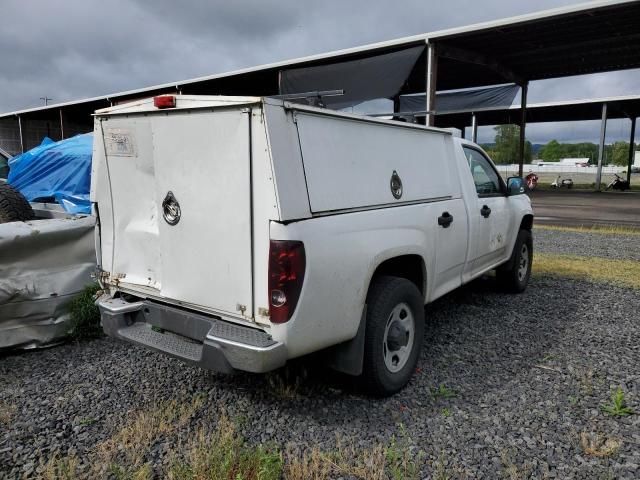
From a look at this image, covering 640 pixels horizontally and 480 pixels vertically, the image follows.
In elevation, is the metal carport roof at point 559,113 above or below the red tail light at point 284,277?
above

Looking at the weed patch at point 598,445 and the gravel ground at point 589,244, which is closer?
the weed patch at point 598,445

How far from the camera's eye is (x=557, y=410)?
3.30m

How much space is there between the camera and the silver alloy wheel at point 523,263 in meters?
6.23

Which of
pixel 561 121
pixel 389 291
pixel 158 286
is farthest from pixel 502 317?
pixel 561 121

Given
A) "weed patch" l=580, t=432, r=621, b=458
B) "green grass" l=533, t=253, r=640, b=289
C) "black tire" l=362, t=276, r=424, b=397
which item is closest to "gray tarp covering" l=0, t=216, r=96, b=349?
A: "black tire" l=362, t=276, r=424, b=397

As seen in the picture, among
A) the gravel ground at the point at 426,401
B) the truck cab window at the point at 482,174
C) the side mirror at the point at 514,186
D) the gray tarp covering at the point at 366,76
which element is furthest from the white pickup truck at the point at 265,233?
the gray tarp covering at the point at 366,76

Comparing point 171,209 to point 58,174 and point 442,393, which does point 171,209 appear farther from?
point 58,174

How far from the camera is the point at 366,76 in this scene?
12.5 metres

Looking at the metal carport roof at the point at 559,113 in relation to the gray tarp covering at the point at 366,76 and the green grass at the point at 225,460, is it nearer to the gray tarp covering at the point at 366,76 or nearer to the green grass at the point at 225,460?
the gray tarp covering at the point at 366,76

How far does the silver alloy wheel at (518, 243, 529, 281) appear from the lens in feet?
20.4

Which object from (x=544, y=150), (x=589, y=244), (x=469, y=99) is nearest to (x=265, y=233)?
(x=589, y=244)

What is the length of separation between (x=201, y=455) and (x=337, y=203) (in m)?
1.61

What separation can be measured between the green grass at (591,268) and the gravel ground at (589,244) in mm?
606

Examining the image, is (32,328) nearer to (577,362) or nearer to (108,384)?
(108,384)
